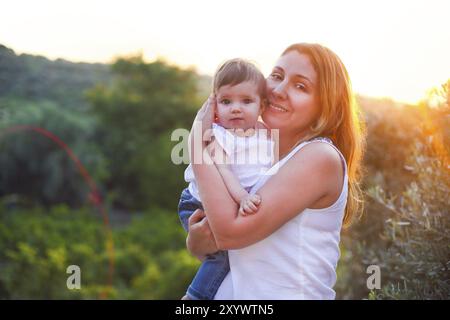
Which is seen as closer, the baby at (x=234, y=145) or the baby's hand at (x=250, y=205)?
the baby's hand at (x=250, y=205)

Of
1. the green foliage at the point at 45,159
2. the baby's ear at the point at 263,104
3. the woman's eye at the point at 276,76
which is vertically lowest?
the baby's ear at the point at 263,104

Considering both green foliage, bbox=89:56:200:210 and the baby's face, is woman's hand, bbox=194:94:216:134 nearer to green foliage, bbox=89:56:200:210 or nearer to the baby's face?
the baby's face

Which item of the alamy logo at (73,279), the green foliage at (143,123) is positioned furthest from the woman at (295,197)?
the green foliage at (143,123)

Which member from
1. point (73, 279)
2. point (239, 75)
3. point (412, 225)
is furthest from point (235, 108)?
point (73, 279)

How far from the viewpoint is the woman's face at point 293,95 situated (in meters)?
2.24

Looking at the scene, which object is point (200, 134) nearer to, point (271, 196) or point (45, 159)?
point (271, 196)

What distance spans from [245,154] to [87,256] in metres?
6.57

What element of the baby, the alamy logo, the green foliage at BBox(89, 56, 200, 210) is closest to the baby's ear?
the baby

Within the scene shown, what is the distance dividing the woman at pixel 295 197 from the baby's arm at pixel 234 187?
0.02m

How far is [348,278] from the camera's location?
508 cm

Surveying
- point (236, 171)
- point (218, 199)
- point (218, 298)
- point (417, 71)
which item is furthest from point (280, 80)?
point (417, 71)

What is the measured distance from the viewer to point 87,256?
27.3 ft

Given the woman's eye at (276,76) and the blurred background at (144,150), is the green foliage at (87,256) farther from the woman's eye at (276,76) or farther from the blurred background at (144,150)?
the woman's eye at (276,76)

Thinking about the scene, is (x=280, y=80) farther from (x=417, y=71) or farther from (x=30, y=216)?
(x=30, y=216)
